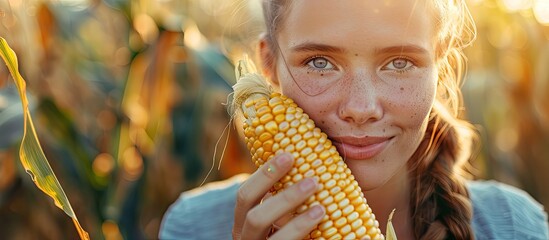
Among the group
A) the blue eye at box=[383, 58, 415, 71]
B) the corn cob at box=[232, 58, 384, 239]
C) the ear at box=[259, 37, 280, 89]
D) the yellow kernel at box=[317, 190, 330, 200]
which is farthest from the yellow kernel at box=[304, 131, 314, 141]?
the ear at box=[259, 37, 280, 89]

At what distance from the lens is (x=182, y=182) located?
289 centimetres

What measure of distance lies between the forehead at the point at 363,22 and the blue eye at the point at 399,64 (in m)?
0.04

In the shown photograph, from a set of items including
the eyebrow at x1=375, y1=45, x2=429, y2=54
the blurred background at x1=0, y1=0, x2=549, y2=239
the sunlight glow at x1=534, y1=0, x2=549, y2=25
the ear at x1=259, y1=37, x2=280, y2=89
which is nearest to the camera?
the eyebrow at x1=375, y1=45, x2=429, y2=54

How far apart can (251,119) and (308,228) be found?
24 cm

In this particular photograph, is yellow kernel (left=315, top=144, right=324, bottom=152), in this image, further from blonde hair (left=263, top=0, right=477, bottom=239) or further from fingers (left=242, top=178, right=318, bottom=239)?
blonde hair (left=263, top=0, right=477, bottom=239)

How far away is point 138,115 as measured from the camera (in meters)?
2.73

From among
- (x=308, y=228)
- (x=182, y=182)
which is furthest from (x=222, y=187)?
(x=308, y=228)

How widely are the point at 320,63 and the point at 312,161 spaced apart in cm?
21

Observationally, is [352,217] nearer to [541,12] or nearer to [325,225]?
[325,225]

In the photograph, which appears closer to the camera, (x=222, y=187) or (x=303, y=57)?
(x=303, y=57)

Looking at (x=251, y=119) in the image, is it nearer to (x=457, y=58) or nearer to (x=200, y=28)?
(x=457, y=58)

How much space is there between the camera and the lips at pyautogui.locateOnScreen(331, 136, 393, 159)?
145 cm

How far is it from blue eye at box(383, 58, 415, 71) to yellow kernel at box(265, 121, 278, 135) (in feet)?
0.82

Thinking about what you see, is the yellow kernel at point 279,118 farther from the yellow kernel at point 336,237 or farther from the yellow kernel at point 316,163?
the yellow kernel at point 336,237
